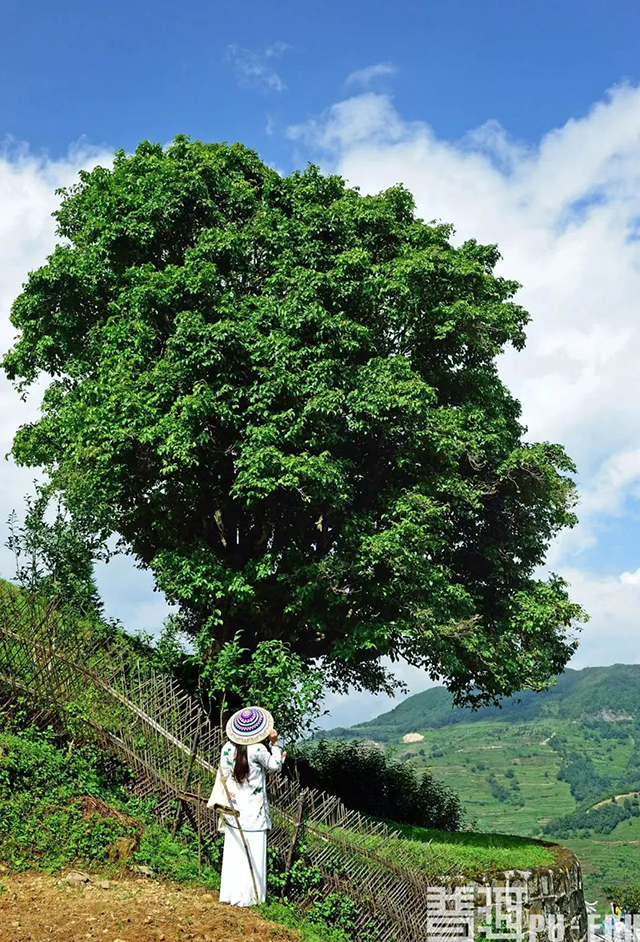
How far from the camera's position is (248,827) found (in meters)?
10.0

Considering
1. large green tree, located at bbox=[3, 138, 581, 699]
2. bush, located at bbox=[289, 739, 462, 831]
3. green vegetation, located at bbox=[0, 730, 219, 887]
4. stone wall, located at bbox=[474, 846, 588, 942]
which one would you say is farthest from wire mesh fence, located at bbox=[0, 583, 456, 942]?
bush, located at bbox=[289, 739, 462, 831]

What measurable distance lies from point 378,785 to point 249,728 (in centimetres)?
1172

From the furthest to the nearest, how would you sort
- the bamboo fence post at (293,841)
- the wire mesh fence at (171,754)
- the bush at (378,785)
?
the bush at (378,785) → the wire mesh fence at (171,754) → the bamboo fence post at (293,841)

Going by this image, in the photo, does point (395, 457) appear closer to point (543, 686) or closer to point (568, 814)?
point (543, 686)

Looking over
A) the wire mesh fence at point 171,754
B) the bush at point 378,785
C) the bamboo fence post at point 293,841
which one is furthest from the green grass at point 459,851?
the bush at point 378,785

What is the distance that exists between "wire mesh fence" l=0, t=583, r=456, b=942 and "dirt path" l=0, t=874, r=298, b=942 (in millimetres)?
1611

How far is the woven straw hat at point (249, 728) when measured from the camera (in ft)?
32.9

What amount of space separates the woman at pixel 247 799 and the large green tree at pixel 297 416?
533 centimetres

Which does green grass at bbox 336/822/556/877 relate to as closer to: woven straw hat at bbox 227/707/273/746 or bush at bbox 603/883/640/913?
woven straw hat at bbox 227/707/273/746

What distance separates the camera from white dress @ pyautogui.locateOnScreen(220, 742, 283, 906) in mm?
9875

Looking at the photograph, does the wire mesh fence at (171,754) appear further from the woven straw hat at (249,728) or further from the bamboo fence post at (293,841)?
the woven straw hat at (249,728)

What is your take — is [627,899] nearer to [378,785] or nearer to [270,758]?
[378,785]

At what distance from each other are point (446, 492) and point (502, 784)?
506 ft

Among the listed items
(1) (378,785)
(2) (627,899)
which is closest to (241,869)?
(1) (378,785)
